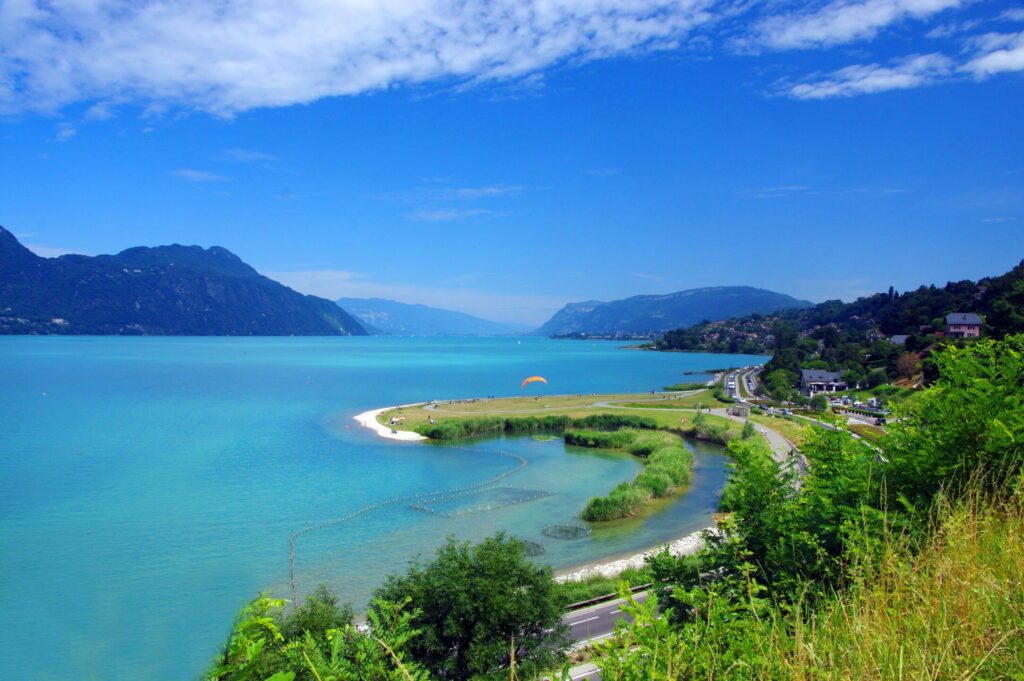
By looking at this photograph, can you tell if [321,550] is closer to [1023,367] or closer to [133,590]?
[133,590]

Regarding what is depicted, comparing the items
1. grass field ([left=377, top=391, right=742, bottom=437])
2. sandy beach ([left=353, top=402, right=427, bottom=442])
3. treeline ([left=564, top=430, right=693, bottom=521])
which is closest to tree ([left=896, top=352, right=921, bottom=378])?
grass field ([left=377, top=391, right=742, bottom=437])

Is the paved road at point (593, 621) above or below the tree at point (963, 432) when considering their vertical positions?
below

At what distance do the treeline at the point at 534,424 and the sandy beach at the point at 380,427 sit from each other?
1.56m

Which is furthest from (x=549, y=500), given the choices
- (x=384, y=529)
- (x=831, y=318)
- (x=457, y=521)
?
(x=831, y=318)

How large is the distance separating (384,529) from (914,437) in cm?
2610

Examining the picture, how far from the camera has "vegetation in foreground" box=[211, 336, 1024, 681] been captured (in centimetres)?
340

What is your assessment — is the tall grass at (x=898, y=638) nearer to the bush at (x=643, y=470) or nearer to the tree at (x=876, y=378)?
the bush at (x=643, y=470)

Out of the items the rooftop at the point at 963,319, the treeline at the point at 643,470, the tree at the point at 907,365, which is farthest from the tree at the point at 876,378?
the treeline at the point at 643,470

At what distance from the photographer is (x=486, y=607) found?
14.4 meters

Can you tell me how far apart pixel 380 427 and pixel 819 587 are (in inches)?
2155

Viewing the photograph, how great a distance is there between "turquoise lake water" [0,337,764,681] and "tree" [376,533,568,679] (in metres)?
7.24

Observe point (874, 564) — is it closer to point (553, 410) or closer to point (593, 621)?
point (593, 621)

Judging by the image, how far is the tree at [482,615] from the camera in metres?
13.9

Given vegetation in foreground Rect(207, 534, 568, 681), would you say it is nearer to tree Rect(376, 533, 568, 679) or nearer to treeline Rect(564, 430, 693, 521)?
tree Rect(376, 533, 568, 679)
